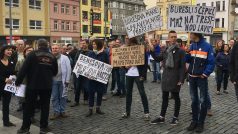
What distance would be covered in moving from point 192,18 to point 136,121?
2.84 metres

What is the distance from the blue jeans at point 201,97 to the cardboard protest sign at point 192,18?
1.18 m

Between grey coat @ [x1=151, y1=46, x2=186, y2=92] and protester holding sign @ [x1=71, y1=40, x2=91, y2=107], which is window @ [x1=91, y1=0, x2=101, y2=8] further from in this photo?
grey coat @ [x1=151, y1=46, x2=186, y2=92]

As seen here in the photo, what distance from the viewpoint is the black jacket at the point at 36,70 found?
22.3 feet

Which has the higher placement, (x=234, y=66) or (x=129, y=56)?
(x=129, y=56)

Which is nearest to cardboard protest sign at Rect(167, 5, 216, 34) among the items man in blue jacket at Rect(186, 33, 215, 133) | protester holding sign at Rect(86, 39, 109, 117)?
man in blue jacket at Rect(186, 33, 215, 133)

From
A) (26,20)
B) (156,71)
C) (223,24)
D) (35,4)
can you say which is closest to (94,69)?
(156,71)

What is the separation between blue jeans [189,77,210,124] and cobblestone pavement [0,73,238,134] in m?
0.34

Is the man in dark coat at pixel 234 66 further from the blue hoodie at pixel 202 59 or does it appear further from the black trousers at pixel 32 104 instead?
the black trousers at pixel 32 104

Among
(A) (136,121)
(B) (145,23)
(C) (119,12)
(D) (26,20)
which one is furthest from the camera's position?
(C) (119,12)

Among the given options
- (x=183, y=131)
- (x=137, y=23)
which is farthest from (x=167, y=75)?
(x=137, y=23)

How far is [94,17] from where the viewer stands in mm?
73188

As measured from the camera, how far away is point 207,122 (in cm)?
757

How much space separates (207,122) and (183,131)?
1.00 meters

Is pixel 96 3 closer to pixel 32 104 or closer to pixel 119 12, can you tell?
pixel 119 12
